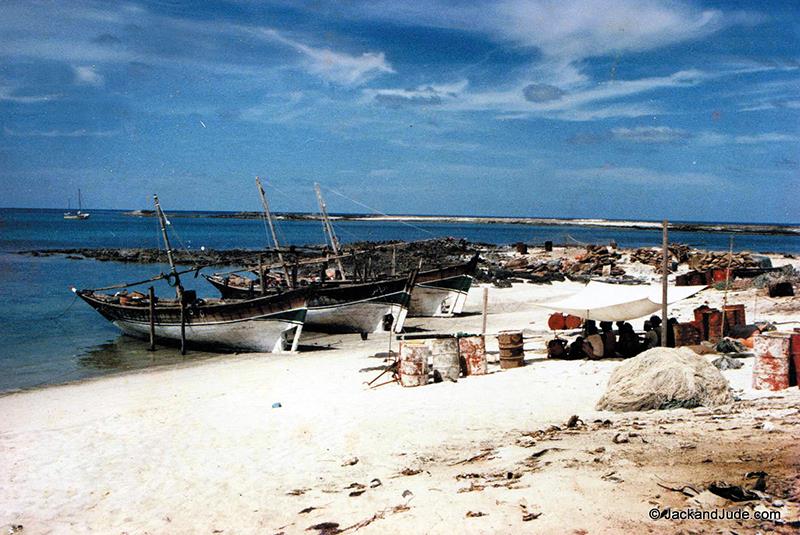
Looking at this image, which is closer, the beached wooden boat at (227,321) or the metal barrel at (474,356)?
the metal barrel at (474,356)

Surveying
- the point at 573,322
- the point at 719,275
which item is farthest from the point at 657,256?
the point at 573,322

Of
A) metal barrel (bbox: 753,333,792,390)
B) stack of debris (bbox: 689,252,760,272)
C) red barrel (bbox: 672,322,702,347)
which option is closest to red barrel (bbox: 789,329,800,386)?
metal barrel (bbox: 753,333,792,390)

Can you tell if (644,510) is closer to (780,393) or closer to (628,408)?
(628,408)

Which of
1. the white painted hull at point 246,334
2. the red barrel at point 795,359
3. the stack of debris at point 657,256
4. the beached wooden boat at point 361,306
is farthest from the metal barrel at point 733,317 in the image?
the stack of debris at point 657,256

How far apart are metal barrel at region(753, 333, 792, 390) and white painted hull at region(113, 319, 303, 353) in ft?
40.2

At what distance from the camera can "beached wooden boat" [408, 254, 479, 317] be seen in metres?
25.4

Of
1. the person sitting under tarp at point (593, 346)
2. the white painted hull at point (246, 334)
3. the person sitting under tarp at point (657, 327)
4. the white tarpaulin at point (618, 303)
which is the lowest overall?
the white painted hull at point (246, 334)

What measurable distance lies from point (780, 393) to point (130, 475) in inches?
372

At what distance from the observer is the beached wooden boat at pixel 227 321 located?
734 inches

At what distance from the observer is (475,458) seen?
7883mm

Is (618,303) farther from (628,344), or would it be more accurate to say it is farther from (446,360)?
(446,360)

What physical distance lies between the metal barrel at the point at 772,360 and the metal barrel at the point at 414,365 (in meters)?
5.60

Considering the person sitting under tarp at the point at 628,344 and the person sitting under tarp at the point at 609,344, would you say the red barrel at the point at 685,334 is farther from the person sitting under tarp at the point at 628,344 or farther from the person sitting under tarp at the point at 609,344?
the person sitting under tarp at the point at 609,344

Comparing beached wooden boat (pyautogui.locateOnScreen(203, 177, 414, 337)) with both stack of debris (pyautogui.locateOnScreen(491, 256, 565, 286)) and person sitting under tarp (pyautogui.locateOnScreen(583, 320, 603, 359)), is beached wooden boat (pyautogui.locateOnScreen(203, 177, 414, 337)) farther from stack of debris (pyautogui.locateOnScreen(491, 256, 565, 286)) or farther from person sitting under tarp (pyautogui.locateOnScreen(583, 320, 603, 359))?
stack of debris (pyautogui.locateOnScreen(491, 256, 565, 286))
